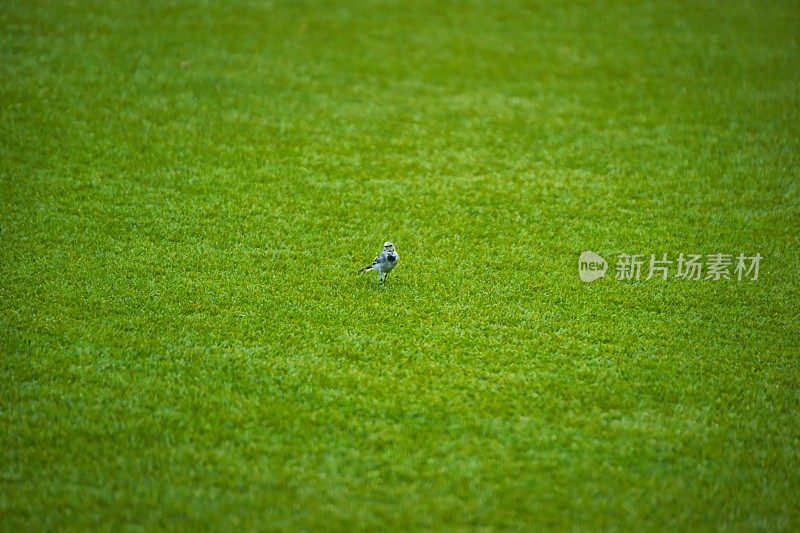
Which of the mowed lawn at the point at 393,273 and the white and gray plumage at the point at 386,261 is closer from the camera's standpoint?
the mowed lawn at the point at 393,273

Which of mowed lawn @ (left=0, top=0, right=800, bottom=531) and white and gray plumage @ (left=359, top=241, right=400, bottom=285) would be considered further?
white and gray plumage @ (left=359, top=241, right=400, bottom=285)

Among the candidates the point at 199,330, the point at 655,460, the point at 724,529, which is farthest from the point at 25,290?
the point at 724,529

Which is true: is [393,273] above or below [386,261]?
below

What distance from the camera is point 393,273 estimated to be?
320 inches

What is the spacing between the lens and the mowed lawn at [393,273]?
215 inches

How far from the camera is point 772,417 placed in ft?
20.3

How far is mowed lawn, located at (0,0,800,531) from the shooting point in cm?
546

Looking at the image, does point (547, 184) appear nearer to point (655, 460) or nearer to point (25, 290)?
point (655, 460)

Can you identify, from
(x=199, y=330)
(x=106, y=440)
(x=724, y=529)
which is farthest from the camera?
(x=199, y=330)

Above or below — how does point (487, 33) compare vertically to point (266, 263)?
above

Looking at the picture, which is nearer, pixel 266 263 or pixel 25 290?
pixel 25 290

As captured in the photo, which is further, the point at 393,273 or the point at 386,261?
the point at 393,273

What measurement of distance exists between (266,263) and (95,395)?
2466 mm

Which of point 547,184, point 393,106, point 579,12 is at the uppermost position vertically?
point 579,12
